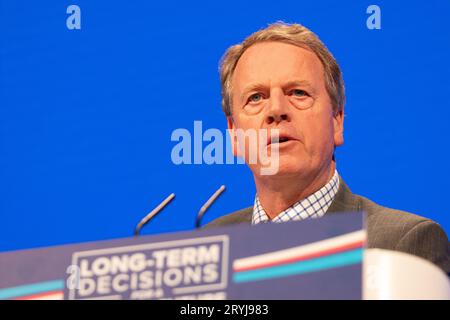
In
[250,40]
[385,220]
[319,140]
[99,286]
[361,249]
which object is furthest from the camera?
[250,40]

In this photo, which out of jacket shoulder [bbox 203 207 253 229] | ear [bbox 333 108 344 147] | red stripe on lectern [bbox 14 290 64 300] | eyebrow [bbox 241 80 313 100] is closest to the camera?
red stripe on lectern [bbox 14 290 64 300]

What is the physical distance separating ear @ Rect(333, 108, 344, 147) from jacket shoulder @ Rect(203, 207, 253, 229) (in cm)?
34

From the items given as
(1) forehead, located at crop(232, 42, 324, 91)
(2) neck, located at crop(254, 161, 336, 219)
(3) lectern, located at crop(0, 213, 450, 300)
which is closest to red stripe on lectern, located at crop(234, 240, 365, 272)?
(3) lectern, located at crop(0, 213, 450, 300)

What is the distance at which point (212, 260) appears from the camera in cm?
104

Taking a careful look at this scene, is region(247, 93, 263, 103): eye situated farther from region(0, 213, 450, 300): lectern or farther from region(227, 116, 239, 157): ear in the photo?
region(0, 213, 450, 300): lectern

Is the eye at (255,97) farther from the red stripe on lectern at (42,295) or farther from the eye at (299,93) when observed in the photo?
the red stripe on lectern at (42,295)

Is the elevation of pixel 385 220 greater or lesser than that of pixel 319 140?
lesser

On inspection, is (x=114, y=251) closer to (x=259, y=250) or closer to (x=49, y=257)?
(x=49, y=257)

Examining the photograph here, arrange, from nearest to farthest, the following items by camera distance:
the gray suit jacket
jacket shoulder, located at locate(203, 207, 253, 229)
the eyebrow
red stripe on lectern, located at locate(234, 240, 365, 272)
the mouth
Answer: red stripe on lectern, located at locate(234, 240, 365, 272) < the gray suit jacket < the mouth < the eyebrow < jacket shoulder, located at locate(203, 207, 253, 229)

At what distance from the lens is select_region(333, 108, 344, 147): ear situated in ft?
7.28
